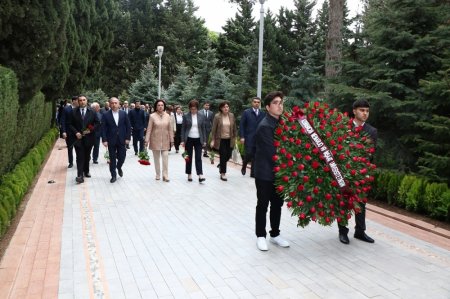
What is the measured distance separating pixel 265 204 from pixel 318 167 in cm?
85

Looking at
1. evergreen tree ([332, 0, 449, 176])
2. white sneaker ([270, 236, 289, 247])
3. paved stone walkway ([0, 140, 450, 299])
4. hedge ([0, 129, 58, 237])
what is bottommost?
paved stone walkway ([0, 140, 450, 299])

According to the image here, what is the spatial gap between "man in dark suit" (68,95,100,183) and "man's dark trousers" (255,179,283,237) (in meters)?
5.91

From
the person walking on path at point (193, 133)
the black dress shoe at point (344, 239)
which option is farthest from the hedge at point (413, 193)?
the person walking on path at point (193, 133)

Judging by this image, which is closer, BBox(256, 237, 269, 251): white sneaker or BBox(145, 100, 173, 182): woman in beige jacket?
BBox(256, 237, 269, 251): white sneaker

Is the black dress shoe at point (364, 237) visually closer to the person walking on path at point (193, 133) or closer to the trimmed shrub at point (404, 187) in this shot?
the trimmed shrub at point (404, 187)

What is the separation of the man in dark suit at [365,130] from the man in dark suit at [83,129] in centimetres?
660

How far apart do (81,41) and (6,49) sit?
1220cm

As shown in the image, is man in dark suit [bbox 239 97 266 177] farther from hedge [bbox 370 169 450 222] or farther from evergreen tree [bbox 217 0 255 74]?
evergreen tree [bbox 217 0 255 74]

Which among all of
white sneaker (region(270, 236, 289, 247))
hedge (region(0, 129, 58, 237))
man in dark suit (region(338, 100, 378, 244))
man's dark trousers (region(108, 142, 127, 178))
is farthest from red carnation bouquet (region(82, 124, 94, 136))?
man in dark suit (region(338, 100, 378, 244))

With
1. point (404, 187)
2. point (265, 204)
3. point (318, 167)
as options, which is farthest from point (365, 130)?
point (404, 187)

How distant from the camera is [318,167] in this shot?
17.4ft

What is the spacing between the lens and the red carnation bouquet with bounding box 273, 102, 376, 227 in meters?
5.26

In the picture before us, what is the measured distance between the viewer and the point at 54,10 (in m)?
9.41

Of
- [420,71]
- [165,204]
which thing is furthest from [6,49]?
[420,71]
